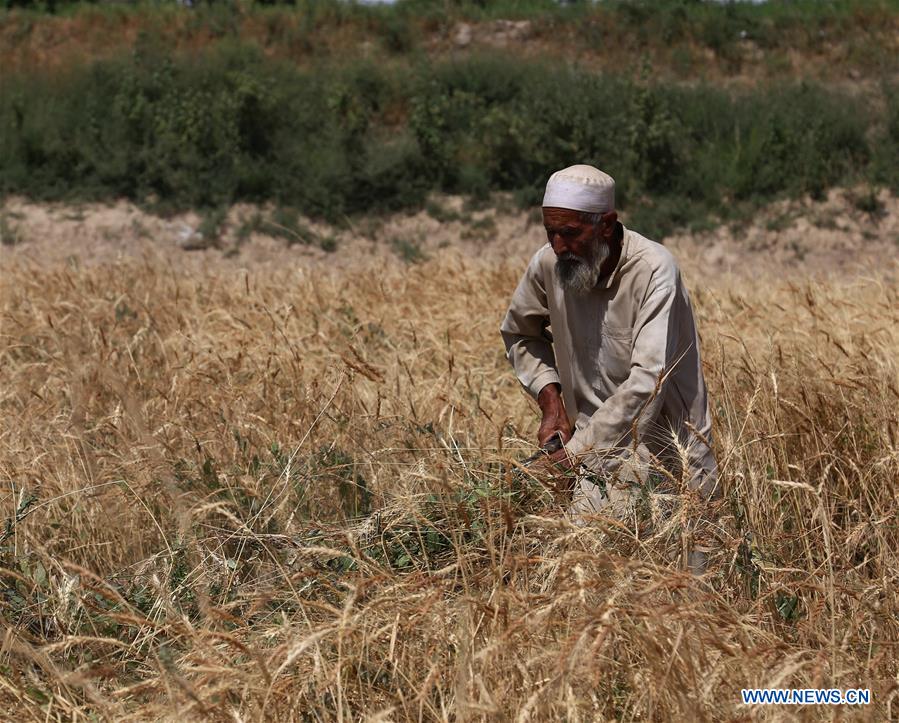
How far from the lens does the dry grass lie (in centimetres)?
232

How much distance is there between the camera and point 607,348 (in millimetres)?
3449

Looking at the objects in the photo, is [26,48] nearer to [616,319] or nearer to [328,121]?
[328,121]

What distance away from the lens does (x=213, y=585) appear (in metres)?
3.05

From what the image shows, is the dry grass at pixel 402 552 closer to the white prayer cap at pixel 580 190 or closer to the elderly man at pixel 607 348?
the elderly man at pixel 607 348

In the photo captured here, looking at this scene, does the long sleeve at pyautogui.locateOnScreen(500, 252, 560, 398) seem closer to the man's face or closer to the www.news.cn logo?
the man's face

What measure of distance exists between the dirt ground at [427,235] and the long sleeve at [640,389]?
10473mm

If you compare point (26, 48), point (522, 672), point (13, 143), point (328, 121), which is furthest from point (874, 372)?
point (26, 48)

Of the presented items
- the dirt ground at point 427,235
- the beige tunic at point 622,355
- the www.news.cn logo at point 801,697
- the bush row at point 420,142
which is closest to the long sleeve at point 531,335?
the beige tunic at point 622,355

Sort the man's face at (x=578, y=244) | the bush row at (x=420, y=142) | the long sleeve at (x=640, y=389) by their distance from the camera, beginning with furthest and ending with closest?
1. the bush row at (x=420, y=142)
2. the man's face at (x=578, y=244)
3. the long sleeve at (x=640, y=389)

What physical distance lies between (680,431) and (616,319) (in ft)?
1.24

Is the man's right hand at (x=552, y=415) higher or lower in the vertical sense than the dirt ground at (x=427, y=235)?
higher

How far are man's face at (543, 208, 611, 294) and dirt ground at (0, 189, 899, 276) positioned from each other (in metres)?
10.4

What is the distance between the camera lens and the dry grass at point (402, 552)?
2.32 meters

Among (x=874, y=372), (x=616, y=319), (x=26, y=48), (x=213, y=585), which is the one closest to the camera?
(x=213, y=585)
